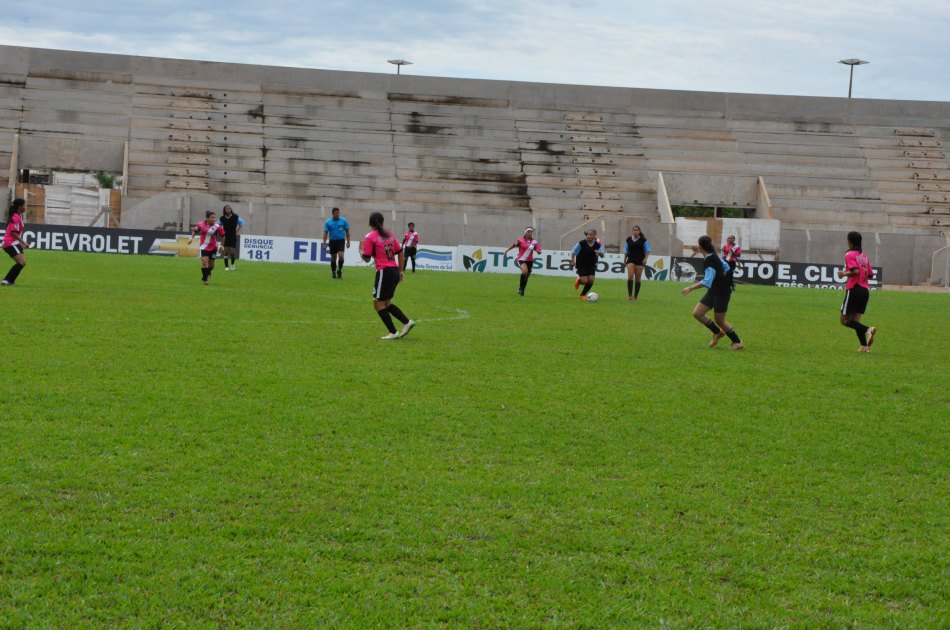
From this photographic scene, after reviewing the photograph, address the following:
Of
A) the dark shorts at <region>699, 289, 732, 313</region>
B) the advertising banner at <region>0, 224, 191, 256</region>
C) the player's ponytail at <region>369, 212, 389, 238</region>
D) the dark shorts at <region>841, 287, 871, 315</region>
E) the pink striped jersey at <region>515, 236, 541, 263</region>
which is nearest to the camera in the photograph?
the player's ponytail at <region>369, 212, 389, 238</region>

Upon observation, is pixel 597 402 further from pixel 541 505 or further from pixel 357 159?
pixel 357 159

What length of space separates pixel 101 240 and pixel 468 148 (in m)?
20.9

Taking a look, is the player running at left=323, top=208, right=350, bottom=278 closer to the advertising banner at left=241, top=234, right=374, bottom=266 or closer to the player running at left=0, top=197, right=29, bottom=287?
the player running at left=0, top=197, right=29, bottom=287

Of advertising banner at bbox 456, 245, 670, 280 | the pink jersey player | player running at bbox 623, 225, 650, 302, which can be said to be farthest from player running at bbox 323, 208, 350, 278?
advertising banner at bbox 456, 245, 670, 280

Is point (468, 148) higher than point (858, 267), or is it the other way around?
point (468, 148)

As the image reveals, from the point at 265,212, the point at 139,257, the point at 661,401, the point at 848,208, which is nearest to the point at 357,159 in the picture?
the point at 265,212

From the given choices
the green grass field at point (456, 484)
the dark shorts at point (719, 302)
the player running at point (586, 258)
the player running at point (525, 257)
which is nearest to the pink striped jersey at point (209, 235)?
the player running at point (525, 257)

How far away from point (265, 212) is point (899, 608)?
40193 mm

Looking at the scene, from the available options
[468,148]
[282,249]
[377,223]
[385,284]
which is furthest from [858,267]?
[468,148]

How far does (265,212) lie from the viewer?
142 feet

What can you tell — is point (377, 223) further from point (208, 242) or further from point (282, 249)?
point (282, 249)

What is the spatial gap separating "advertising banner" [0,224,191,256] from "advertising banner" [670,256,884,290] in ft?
62.9

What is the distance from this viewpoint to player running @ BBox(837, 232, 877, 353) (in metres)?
15.3

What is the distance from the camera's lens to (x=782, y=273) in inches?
1591
